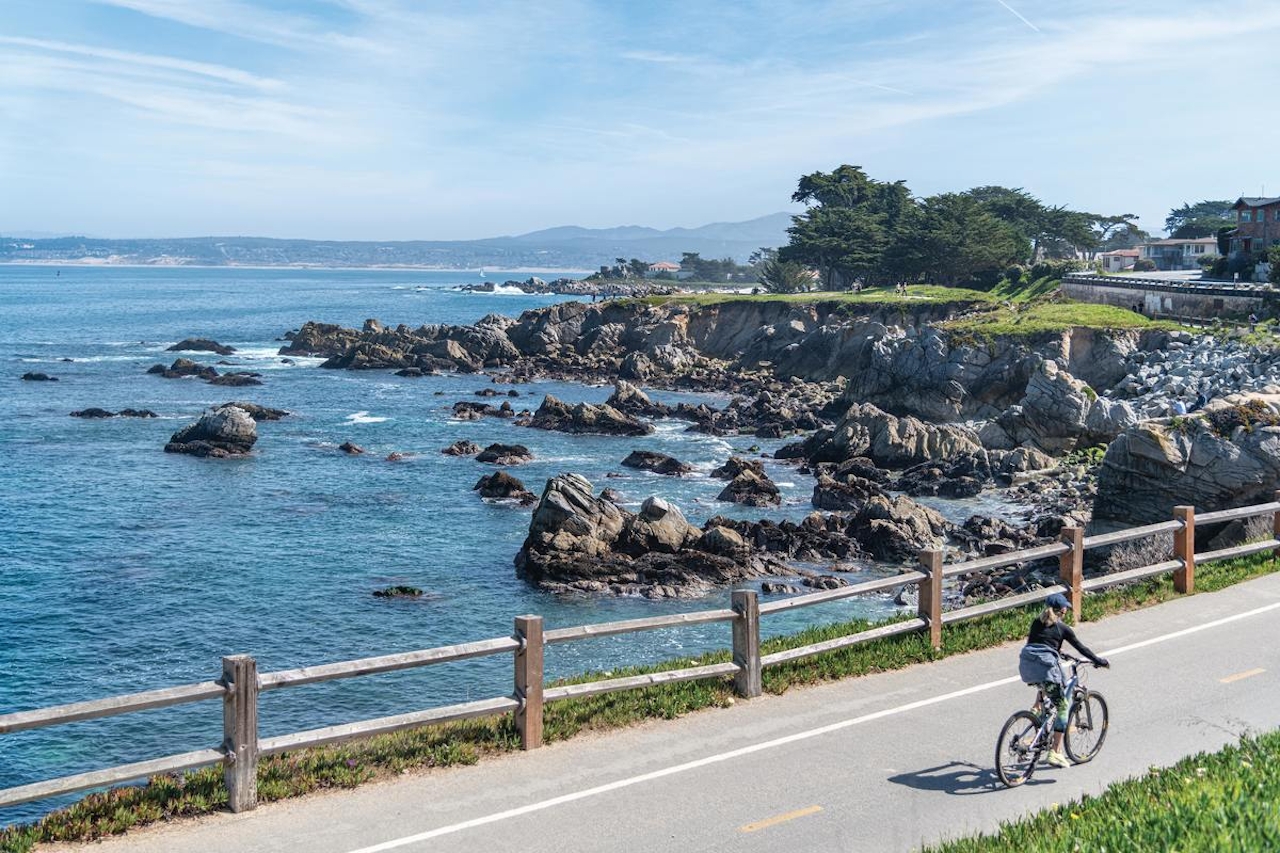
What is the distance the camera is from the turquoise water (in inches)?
1041

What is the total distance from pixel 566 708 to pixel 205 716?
14.5 meters

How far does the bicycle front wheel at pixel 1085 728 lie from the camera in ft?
40.4

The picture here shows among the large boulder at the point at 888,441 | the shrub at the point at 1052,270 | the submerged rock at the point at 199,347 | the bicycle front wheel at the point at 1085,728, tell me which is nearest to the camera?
the bicycle front wheel at the point at 1085,728

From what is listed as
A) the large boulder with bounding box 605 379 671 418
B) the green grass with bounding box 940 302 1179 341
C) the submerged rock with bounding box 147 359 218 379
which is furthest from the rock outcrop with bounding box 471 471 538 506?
the submerged rock with bounding box 147 359 218 379

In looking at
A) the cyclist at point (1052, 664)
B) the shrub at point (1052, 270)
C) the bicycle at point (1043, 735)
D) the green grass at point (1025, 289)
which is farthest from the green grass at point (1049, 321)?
the cyclist at point (1052, 664)

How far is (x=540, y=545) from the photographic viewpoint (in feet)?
120

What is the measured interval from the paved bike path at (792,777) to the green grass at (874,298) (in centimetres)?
7608

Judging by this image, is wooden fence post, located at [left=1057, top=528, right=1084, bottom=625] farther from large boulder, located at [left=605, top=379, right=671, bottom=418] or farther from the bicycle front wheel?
Answer: large boulder, located at [left=605, top=379, right=671, bottom=418]

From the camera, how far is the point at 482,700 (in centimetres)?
1325

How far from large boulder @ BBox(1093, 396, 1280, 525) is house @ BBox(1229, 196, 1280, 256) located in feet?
216

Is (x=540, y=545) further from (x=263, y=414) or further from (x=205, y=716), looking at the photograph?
(x=263, y=414)

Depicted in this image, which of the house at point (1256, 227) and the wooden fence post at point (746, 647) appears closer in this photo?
the wooden fence post at point (746, 647)

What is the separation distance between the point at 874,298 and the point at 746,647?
8481 cm

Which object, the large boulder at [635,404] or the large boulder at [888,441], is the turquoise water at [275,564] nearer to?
the large boulder at [888,441]
